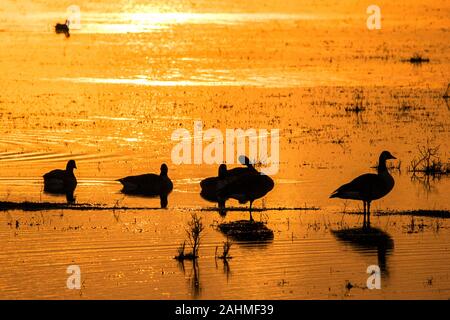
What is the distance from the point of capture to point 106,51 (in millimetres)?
45406

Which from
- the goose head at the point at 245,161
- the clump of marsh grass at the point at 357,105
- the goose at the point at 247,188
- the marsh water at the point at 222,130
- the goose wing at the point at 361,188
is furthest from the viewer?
the clump of marsh grass at the point at 357,105

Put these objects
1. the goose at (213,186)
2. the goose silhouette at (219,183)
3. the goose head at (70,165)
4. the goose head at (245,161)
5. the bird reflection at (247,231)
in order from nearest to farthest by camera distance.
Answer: the bird reflection at (247,231) → the goose silhouette at (219,183) → the goose at (213,186) → the goose head at (245,161) → the goose head at (70,165)

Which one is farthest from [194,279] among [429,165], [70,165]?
[429,165]

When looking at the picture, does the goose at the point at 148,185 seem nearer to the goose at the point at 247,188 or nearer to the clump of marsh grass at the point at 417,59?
the goose at the point at 247,188

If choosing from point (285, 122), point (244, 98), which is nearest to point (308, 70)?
point (244, 98)

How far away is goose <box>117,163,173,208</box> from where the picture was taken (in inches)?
843

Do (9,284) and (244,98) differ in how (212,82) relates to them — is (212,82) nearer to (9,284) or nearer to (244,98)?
(244,98)

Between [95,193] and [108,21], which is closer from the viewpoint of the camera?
[95,193]

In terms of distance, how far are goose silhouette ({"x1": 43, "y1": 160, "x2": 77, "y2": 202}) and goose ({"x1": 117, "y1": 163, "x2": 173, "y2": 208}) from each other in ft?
3.19

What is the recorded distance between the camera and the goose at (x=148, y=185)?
21406 mm

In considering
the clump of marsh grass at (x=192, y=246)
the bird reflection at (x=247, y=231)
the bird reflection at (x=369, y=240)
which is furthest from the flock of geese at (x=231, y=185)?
the clump of marsh grass at (x=192, y=246)

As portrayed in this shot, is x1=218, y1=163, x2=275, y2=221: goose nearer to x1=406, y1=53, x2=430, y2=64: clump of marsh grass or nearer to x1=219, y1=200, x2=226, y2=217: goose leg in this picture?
x1=219, y1=200, x2=226, y2=217: goose leg

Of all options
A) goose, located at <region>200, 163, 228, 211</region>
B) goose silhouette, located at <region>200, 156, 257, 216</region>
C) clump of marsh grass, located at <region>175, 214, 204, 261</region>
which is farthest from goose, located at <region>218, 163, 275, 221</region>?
clump of marsh grass, located at <region>175, 214, 204, 261</region>
